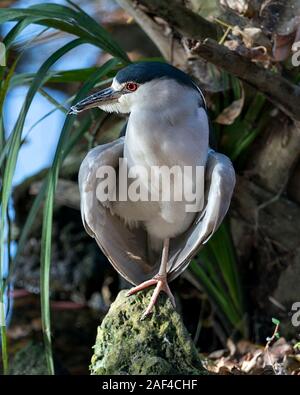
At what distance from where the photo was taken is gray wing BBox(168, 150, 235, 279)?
2613mm

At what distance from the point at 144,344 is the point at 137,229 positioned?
20.6 inches

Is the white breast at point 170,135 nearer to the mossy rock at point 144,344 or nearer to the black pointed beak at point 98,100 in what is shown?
the black pointed beak at point 98,100

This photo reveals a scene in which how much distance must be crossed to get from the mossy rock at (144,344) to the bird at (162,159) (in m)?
0.07

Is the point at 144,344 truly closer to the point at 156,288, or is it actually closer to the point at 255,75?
the point at 156,288

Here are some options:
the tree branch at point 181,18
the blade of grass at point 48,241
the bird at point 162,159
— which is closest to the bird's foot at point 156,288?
the bird at point 162,159

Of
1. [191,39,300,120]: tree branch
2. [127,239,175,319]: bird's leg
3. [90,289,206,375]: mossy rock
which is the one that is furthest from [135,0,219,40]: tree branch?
[90,289,206,375]: mossy rock

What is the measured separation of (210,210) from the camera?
103 inches

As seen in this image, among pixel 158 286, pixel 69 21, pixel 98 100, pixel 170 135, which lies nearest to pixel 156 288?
pixel 158 286

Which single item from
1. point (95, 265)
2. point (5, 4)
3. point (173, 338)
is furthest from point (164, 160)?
point (5, 4)

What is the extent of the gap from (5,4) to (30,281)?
2.07m

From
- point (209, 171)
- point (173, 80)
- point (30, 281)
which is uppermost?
point (173, 80)

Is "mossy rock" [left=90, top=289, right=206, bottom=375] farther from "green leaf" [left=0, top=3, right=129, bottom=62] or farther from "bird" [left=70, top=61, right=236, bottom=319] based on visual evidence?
"green leaf" [left=0, top=3, right=129, bottom=62]
